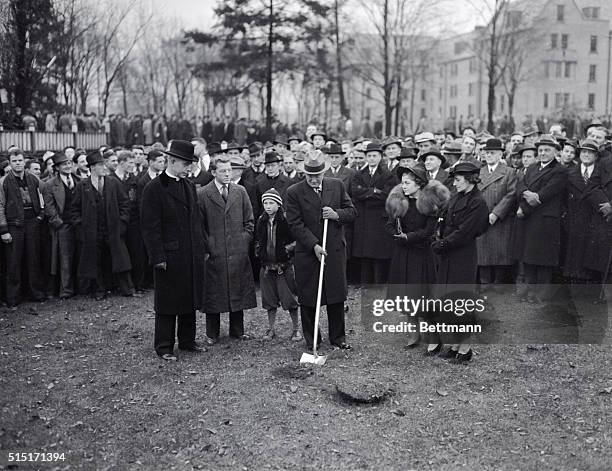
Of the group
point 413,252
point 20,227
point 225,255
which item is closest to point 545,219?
point 413,252

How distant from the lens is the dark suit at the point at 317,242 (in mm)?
7641

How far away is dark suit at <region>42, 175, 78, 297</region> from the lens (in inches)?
422

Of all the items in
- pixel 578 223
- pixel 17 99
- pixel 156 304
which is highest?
pixel 17 99

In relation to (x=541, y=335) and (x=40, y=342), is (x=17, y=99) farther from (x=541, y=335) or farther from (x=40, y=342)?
(x=541, y=335)

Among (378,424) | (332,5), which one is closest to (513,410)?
(378,424)

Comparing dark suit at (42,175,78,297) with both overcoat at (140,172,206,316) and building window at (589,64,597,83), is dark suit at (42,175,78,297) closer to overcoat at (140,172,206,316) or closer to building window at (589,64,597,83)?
overcoat at (140,172,206,316)

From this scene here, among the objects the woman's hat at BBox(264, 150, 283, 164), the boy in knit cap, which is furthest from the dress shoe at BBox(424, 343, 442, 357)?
the woman's hat at BBox(264, 150, 283, 164)

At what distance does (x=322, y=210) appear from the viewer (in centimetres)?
765

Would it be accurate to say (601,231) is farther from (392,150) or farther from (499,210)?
(392,150)

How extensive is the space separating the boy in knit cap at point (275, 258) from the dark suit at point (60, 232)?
158 inches

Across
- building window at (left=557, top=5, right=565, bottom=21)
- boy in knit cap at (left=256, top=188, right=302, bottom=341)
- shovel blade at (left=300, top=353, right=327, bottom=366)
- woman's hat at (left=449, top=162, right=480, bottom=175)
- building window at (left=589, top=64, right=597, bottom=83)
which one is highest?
building window at (left=557, top=5, right=565, bottom=21)

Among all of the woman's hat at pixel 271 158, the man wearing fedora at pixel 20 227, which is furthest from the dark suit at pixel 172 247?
the man wearing fedora at pixel 20 227

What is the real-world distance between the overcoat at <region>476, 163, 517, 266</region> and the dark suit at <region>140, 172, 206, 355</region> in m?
4.74

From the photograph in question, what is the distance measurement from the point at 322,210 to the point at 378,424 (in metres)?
2.66
